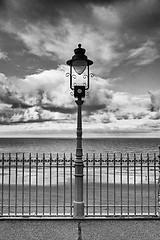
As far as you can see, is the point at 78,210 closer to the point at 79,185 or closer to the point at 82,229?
the point at 79,185

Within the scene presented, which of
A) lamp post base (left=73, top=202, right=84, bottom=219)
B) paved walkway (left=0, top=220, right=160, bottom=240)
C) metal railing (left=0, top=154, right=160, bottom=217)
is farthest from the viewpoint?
metal railing (left=0, top=154, right=160, bottom=217)

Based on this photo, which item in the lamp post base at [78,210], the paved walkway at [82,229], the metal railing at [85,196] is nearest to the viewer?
the paved walkway at [82,229]

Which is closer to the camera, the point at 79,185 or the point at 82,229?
the point at 82,229

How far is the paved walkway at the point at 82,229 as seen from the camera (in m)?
6.98

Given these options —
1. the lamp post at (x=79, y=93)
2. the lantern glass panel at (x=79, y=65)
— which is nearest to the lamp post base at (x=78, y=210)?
the lamp post at (x=79, y=93)

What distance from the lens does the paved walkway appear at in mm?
6984

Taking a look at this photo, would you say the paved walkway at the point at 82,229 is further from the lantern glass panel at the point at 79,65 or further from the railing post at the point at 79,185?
the lantern glass panel at the point at 79,65

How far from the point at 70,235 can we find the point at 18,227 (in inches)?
62.9

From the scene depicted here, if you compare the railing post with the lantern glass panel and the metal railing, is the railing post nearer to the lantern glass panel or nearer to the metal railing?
the metal railing

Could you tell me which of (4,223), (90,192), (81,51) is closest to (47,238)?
(4,223)

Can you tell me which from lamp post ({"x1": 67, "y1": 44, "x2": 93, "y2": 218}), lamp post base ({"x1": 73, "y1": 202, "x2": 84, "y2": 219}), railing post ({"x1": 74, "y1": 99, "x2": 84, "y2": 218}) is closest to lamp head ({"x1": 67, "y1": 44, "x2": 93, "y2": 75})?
lamp post ({"x1": 67, "y1": 44, "x2": 93, "y2": 218})

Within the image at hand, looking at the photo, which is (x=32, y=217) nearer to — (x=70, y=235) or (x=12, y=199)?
(x=70, y=235)

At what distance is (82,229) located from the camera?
25.2 ft

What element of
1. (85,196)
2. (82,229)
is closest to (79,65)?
(82,229)
